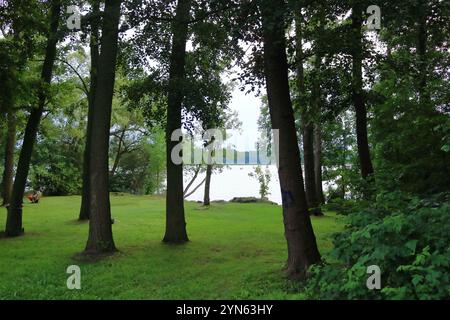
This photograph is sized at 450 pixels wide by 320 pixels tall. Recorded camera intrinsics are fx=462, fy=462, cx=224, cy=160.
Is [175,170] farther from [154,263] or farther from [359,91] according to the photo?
[359,91]

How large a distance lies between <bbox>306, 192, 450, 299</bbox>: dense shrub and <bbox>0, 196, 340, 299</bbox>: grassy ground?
0.85 metres

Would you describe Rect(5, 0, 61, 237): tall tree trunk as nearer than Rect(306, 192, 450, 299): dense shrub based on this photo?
No

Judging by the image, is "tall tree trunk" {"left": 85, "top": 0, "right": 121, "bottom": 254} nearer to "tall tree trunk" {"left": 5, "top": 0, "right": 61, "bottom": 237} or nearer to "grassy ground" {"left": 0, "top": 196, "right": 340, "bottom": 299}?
"grassy ground" {"left": 0, "top": 196, "right": 340, "bottom": 299}

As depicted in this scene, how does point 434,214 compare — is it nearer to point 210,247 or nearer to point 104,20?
point 210,247

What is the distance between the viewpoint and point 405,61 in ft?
36.9

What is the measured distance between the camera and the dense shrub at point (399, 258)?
14.7ft

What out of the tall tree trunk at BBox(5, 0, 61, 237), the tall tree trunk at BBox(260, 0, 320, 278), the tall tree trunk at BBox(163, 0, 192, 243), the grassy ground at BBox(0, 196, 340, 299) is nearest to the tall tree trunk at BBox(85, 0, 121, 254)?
the grassy ground at BBox(0, 196, 340, 299)

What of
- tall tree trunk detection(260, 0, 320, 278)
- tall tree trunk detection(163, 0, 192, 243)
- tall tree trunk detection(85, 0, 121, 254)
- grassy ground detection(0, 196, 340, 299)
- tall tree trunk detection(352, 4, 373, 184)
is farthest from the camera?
tall tree trunk detection(163, 0, 192, 243)

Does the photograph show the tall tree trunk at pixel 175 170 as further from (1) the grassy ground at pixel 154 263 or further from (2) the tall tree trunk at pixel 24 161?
(2) the tall tree trunk at pixel 24 161

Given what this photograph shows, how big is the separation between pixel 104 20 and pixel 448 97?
8343 mm

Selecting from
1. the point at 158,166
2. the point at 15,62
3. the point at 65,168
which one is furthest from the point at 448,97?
the point at 158,166

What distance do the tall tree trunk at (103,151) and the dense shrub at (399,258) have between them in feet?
22.0

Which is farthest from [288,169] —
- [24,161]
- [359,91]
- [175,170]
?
[24,161]

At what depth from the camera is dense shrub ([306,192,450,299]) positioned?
4480mm
